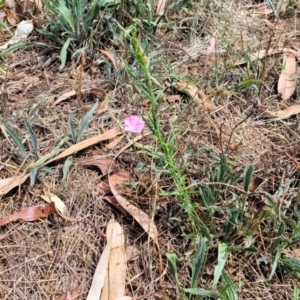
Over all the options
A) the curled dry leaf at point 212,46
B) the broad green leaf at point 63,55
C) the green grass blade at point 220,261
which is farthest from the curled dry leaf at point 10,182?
the curled dry leaf at point 212,46

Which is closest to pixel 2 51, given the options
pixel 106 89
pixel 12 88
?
pixel 12 88

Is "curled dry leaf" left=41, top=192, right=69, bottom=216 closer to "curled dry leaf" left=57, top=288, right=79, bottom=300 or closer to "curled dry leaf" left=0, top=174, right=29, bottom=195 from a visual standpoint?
"curled dry leaf" left=0, top=174, right=29, bottom=195

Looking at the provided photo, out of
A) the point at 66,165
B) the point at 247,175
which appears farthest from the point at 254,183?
the point at 66,165

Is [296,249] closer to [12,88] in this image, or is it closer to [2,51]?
[12,88]

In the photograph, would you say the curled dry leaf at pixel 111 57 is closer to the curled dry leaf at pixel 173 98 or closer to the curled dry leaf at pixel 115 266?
the curled dry leaf at pixel 173 98

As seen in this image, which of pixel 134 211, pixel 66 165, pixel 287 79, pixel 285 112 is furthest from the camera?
pixel 287 79

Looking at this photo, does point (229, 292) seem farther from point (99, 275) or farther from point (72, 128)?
point (72, 128)
